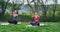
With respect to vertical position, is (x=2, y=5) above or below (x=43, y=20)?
above

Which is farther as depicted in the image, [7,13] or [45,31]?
[7,13]

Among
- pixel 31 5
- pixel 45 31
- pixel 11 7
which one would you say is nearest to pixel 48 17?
pixel 31 5

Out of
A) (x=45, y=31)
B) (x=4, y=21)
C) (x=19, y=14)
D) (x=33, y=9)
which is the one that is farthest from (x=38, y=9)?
(x=45, y=31)

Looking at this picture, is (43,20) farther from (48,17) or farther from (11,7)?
(11,7)

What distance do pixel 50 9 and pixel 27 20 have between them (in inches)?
65.3

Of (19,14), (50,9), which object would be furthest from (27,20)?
(50,9)

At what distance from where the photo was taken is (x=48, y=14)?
15266mm

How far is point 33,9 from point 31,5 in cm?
28

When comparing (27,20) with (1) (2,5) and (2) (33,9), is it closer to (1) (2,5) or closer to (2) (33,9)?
(2) (33,9)

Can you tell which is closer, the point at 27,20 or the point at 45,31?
the point at 45,31

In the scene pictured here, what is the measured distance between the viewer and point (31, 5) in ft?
49.4

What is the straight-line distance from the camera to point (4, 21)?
48.6 ft

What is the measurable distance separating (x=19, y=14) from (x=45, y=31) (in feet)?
14.4

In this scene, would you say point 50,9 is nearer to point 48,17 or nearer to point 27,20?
point 48,17
